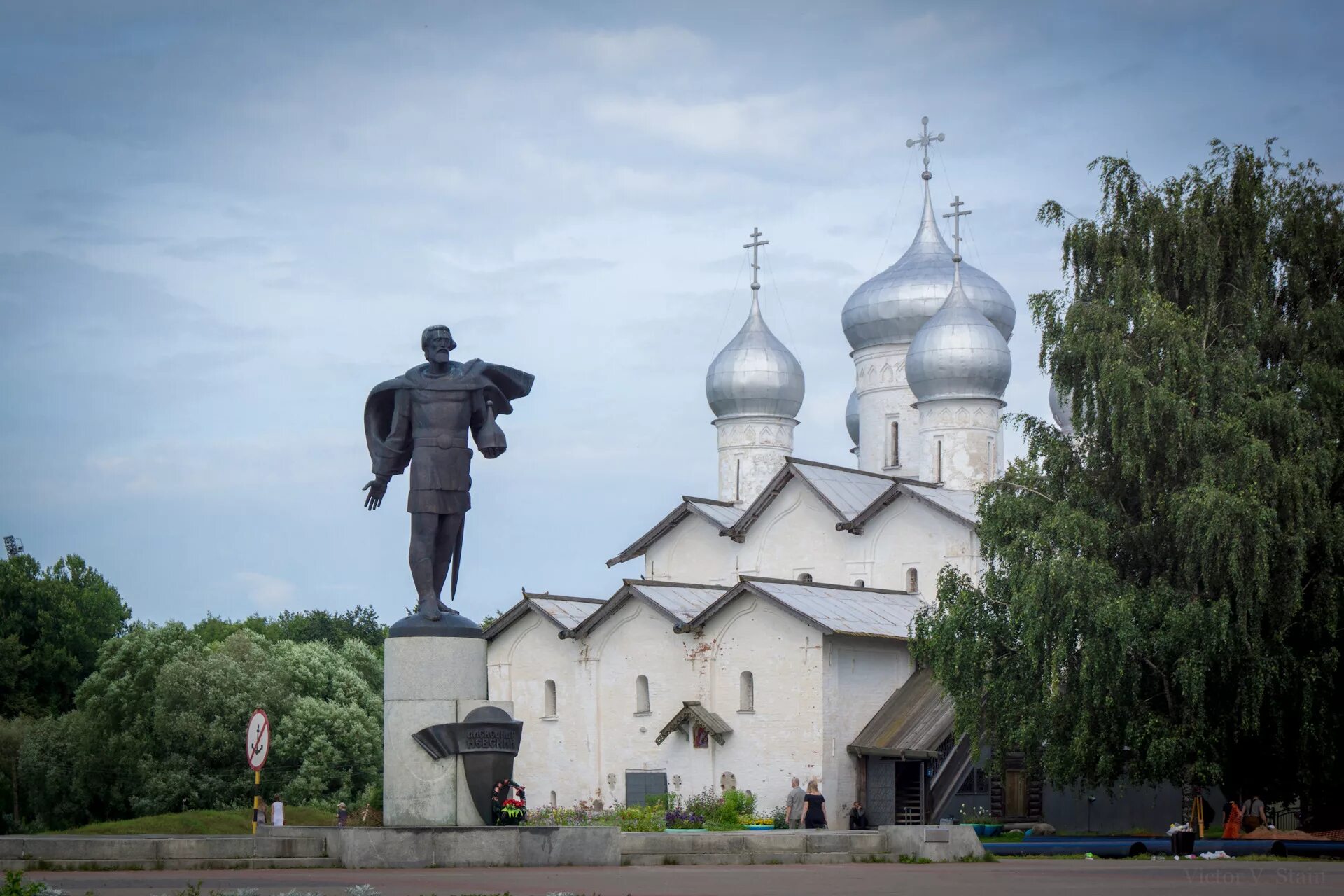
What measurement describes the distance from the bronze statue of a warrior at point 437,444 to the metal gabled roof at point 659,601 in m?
18.9

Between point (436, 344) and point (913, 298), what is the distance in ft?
89.9

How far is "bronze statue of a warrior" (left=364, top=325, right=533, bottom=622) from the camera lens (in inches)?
571

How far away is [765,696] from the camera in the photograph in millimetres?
31875

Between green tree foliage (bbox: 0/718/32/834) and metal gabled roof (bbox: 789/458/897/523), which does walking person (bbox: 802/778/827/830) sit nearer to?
metal gabled roof (bbox: 789/458/897/523)

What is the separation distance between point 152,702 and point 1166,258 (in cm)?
2900

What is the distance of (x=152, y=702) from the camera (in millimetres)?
43094

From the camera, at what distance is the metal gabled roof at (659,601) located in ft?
111

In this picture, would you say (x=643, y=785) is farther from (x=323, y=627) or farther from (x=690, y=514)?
(x=323, y=627)

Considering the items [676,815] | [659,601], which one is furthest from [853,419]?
[676,815]

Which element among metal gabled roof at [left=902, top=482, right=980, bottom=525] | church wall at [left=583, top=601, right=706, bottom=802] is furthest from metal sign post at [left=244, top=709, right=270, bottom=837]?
metal gabled roof at [left=902, top=482, right=980, bottom=525]

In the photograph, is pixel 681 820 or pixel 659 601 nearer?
pixel 681 820

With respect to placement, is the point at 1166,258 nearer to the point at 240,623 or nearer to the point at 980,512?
the point at 980,512

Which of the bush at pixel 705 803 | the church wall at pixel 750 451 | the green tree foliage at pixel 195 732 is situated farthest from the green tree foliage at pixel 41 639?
the bush at pixel 705 803

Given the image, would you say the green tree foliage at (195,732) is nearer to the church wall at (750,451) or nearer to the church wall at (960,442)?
the church wall at (750,451)
